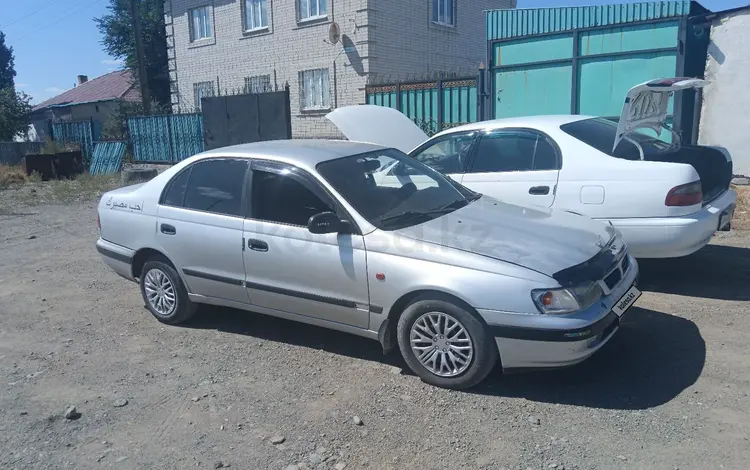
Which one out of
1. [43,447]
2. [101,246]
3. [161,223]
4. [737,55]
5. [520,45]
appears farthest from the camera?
[520,45]

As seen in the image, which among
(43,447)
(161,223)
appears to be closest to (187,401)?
(43,447)

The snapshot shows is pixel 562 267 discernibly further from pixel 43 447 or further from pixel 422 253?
pixel 43 447

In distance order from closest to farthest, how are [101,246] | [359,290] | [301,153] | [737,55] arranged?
[359,290] → [301,153] → [101,246] → [737,55]

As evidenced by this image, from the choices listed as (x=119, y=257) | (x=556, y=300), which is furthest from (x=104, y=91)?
(x=556, y=300)

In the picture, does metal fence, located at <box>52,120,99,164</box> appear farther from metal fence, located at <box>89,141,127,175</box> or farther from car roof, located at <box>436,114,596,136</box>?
car roof, located at <box>436,114,596,136</box>

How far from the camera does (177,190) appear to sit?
518cm

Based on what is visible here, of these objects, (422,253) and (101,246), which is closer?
(422,253)

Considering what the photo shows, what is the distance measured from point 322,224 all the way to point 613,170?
2.72 m

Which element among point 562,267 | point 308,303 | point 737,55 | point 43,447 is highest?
point 737,55

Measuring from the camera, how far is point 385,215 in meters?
4.24

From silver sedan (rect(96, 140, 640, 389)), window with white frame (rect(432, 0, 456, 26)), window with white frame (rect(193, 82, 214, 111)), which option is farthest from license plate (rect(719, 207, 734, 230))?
window with white frame (rect(193, 82, 214, 111))

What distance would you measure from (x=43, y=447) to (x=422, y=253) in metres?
2.48

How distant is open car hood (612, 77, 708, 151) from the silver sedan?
1294mm

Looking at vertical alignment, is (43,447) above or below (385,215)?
below
